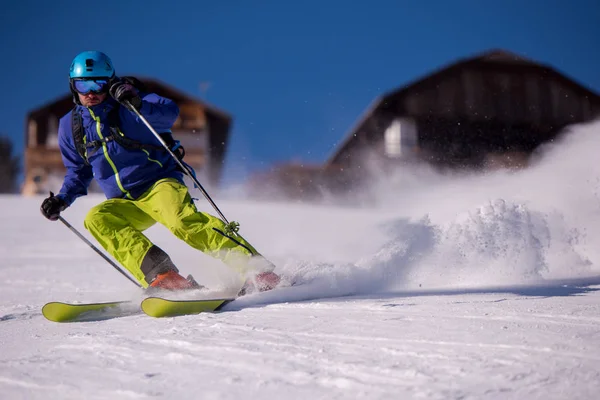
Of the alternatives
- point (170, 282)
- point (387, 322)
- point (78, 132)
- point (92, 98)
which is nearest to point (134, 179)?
point (78, 132)

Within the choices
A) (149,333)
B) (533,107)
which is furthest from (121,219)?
(533,107)

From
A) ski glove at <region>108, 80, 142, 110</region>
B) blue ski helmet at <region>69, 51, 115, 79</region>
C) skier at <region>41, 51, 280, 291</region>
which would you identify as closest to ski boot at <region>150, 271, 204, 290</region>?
skier at <region>41, 51, 280, 291</region>

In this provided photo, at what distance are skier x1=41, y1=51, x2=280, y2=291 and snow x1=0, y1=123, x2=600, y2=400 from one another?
1.05ft

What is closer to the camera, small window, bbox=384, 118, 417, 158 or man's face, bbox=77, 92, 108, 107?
man's face, bbox=77, 92, 108, 107

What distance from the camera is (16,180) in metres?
59.1

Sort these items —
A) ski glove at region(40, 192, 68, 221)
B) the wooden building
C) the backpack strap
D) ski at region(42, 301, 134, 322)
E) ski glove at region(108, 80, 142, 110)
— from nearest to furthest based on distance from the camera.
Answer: ski at region(42, 301, 134, 322) → ski glove at region(108, 80, 142, 110) → the backpack strap → ski glove at region(40, 192, 68, 221) → the wooden building

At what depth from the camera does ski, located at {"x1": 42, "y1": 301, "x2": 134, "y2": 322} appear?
11.4ft

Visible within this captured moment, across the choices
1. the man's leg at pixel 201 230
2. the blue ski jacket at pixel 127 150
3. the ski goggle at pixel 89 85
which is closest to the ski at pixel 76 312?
the man's leg at pixel 201 230

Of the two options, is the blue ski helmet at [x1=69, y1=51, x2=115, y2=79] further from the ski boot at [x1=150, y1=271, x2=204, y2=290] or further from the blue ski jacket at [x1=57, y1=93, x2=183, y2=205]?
the ski boot at [x1=150, y1=271, x2=204, y2=290]

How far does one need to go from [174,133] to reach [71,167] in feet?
83.5

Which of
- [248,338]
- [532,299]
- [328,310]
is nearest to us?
[248,338]

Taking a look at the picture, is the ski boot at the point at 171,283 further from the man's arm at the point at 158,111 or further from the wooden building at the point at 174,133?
the wooden building at the point at 174,133

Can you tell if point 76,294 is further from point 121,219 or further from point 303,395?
point 303,395

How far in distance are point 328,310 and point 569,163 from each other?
427cm
